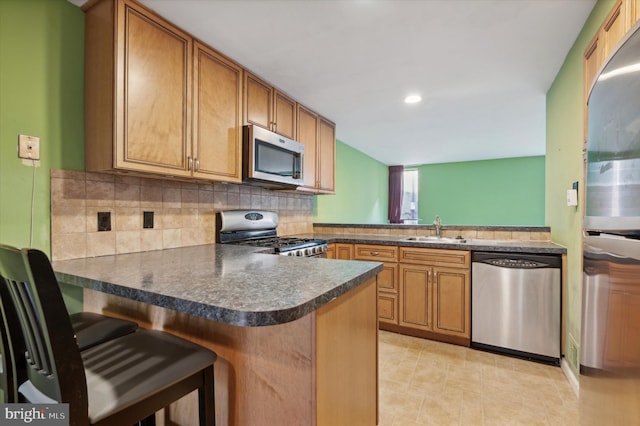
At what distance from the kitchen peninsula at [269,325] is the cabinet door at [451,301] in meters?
1.46

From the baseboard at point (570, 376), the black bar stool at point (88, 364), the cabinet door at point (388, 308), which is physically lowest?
the baseboard at point (570, 376)

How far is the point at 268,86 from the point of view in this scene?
2.57 metres

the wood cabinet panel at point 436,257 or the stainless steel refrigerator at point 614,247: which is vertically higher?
the stainless steel refrigerator at point 614,247

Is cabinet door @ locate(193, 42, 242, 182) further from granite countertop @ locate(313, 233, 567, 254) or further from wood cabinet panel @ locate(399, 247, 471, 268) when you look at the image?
wood cabinet panel @ locate(399, 247, 471, 268)

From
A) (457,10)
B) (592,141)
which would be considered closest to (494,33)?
(457,10)

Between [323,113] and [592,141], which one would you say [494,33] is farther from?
[323,113]

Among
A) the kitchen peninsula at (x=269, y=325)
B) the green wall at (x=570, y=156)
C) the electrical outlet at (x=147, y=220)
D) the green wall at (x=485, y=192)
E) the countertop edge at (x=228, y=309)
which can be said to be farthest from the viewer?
the green wall at (x=485, y=192)

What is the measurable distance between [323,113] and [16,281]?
308 cm

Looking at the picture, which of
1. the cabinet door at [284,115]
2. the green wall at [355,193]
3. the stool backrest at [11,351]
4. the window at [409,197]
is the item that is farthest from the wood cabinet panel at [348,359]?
the window at [409,197]

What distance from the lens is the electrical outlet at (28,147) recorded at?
142cm

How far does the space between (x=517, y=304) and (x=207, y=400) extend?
2332mm

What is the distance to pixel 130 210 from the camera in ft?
6.15

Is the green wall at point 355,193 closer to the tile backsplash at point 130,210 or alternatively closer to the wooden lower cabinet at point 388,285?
the wooden lower cabinet at point 388,285

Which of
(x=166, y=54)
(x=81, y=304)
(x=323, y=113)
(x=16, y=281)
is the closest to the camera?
(x=16, y=281)
